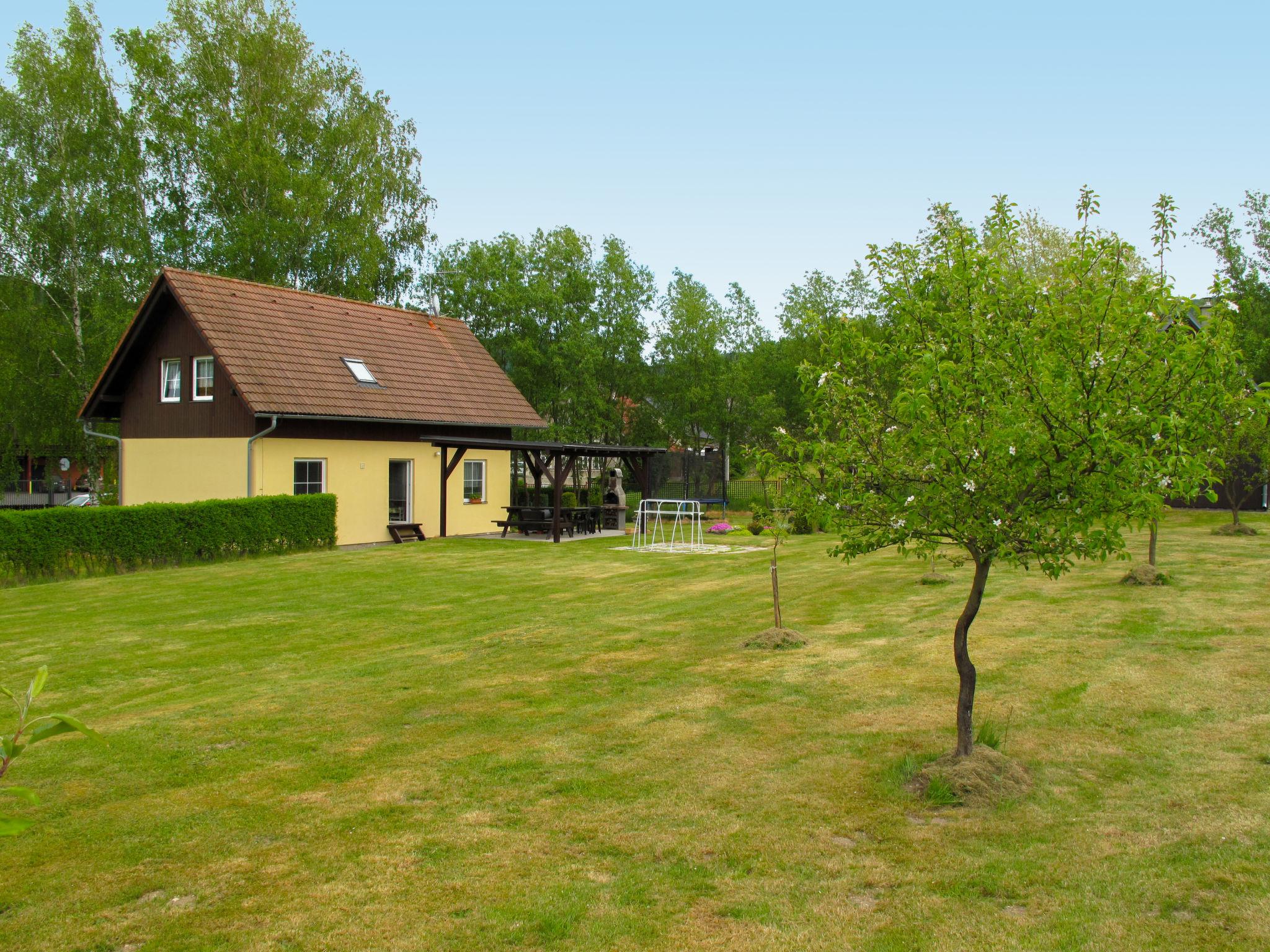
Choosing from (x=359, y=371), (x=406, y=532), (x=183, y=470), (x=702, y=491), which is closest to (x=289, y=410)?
(x=359, y=371)

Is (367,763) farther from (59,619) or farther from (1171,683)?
(59,619)

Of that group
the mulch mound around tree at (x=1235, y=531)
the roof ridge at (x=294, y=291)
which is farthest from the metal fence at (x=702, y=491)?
the mulch mound around tree at (x=1235, y=531)

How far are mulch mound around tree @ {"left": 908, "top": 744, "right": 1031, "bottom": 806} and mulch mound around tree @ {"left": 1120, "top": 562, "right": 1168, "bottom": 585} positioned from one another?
9.06 m

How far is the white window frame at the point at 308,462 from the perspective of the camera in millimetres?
20938

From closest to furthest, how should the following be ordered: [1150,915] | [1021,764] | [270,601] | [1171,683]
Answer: [1150,915] < [1021,764] < [1171,683] < [270,601]

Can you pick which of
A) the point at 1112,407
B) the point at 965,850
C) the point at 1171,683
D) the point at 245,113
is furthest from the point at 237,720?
the point at 245,113

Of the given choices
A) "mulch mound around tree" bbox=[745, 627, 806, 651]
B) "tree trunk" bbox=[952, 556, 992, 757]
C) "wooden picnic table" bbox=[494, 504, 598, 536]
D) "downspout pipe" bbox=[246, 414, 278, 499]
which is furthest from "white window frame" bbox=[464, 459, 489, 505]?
"tree trunk" bbox=[952, 556, 992, 757]

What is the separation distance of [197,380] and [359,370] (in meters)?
3.49

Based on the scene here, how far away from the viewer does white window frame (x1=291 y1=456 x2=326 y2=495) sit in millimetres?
20938

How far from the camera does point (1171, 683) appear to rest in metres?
8.13

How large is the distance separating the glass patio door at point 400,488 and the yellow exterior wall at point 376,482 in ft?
0.44

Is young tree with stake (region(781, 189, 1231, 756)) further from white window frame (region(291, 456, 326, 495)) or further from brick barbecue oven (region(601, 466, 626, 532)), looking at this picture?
brick barbecue oven (region(601, 466, 626, 532))

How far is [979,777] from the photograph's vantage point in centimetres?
571

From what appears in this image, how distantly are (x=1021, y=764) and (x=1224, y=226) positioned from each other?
31471 mm
